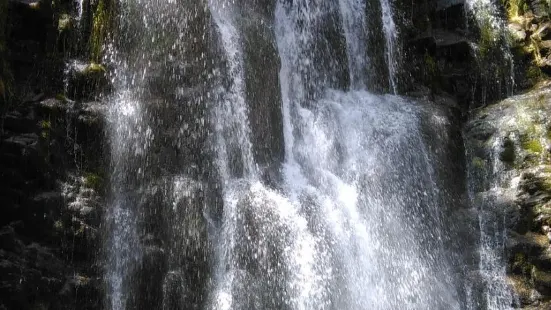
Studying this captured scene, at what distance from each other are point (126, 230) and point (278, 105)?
2990 mm

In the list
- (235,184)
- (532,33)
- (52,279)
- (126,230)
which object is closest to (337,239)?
(235,184)

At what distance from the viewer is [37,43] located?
27.3ft

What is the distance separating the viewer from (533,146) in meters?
9.87

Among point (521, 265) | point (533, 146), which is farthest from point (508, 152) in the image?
point (521, 265)

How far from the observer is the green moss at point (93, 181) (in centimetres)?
780

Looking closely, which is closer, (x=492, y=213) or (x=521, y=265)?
(x=521, y=265)

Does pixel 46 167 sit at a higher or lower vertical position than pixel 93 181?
higher

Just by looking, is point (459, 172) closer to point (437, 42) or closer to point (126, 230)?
point (437, 42)

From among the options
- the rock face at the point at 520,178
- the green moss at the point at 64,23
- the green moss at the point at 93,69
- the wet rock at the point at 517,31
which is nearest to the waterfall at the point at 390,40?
the rock face at the point at 520,178

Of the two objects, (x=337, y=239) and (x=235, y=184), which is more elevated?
(x=235, y=184)

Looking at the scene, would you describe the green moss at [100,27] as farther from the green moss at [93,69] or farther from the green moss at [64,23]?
the green moss at [64,23]

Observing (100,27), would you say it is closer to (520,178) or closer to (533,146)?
(520,178)

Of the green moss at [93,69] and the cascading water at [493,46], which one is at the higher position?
the cascading water at [493,46]

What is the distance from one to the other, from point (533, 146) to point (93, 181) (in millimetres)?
6911
